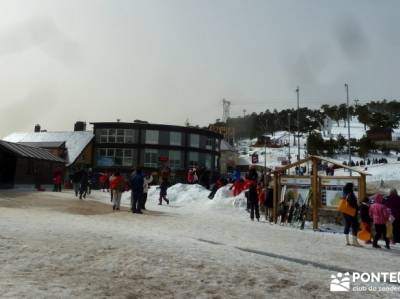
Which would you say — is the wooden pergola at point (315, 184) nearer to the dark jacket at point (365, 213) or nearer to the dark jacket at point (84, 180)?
the dark jacket at point (365, 213)

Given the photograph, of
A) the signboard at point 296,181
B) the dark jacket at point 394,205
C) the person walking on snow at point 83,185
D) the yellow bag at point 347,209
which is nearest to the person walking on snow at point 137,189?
the signboard at point 296,181

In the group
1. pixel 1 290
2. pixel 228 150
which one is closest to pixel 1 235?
pixel 1 290

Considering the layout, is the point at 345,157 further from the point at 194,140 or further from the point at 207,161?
the point at 194,140

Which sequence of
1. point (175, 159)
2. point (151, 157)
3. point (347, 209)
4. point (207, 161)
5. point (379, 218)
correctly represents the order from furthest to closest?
point (207, 161) < point (175, 159) < point (151, 157) < point (347, 209) < point (379, 218)

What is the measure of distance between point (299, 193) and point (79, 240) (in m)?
10.0

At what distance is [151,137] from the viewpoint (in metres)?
56.8

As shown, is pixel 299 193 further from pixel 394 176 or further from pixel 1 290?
pixel 394 176

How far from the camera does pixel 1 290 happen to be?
17.4 ft

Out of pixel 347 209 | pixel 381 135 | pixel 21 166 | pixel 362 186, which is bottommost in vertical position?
pixel 347 209

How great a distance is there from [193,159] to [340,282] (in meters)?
52.5

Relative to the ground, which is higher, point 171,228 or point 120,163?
point 120,163

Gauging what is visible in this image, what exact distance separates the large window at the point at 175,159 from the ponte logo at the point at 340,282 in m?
50.2

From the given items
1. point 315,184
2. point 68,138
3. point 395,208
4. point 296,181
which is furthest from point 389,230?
point 68,138

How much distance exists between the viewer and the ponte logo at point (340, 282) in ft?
20.9
